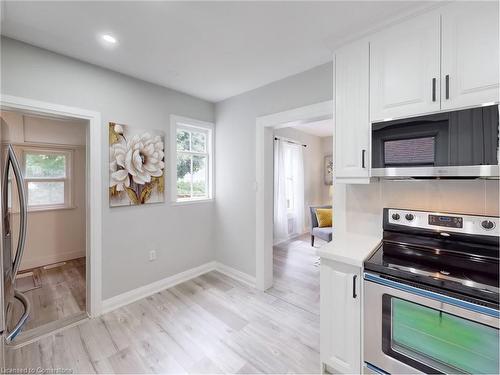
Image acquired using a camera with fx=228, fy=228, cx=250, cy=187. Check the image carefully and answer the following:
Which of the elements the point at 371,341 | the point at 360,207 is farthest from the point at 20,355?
the point at 360,207

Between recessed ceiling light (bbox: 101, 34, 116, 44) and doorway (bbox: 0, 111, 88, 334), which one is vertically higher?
recessed ceiling light (bbox: 101, 34, 116, 44)

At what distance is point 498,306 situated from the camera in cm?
103

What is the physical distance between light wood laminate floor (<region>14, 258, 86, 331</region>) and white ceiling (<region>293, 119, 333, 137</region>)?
4479 millimetres

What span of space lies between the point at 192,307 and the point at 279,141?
3532 mm

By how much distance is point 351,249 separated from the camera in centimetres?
Answer: 165

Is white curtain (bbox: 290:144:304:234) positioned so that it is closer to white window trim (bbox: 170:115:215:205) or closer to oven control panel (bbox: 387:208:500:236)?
white window trim (bbox: 170:115:215:205)

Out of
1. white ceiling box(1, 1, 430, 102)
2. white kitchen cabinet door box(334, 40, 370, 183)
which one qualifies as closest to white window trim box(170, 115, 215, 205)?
white ceiling box(1, 1, 430, 102)

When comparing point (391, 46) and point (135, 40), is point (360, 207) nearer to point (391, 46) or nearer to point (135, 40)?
point (391, 46)

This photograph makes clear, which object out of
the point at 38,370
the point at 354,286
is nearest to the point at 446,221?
the point at 354,286

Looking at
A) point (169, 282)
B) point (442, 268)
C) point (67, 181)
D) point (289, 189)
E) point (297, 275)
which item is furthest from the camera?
point (289, 189)

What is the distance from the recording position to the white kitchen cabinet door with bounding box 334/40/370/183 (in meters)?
1.72

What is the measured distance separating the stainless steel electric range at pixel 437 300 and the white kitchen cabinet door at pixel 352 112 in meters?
0.57

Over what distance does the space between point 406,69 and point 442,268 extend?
128cm

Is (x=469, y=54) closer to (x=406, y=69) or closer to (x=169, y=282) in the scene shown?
(x=406, y=69)
